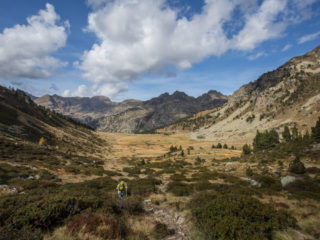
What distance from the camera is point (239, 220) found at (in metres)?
7.14

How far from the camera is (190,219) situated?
30.3 feet

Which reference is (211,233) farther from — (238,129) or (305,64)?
(305,64)

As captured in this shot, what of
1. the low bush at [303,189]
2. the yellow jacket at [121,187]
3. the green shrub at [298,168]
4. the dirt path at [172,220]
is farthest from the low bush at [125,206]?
the green shrub at [298,168]

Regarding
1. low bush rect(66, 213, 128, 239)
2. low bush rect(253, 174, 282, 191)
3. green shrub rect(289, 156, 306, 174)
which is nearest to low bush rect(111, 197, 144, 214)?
low bush rect(66, 213, 128, 239)

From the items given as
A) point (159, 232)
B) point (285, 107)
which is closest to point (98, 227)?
point (159, 232)

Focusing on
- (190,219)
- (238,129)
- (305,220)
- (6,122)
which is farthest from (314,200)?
(238,129)

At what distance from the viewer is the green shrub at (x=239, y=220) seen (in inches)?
262

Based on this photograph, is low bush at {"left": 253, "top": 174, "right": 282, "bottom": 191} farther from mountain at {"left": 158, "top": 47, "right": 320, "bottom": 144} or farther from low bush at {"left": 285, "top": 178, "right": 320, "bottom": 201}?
mountain at {"left": 158, "top": 47, "right": 320, "bottom": 144}

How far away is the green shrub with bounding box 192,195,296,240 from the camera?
6660mm

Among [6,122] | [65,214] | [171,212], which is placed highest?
[6,122]

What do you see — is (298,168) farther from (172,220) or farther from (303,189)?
(172,220)

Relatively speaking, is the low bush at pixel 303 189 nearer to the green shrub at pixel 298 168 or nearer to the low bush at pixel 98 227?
the green shrub at pixel 298 168

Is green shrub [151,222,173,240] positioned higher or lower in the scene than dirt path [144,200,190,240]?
higher

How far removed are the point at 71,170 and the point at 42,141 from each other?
32.2 m
